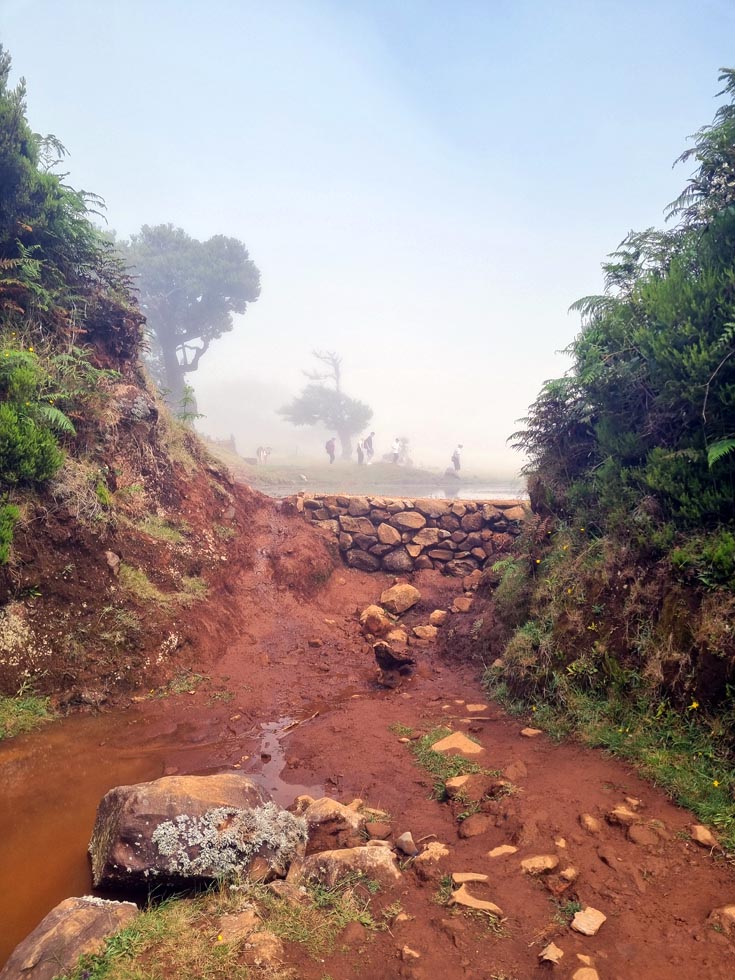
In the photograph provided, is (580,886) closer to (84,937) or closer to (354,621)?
(84,937)

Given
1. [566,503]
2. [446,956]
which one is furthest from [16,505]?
[566,503]

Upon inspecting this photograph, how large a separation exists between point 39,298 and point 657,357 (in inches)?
423

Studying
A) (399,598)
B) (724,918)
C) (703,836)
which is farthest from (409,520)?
(724,918)

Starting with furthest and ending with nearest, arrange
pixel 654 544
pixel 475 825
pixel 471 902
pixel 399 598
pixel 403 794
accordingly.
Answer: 1. pixel 399 598
2. pixel 654 544
3. pixel 403 794
4. pixel 475 825
5. pixel 471 902

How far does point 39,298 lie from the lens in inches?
372

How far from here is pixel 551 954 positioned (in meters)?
2.77

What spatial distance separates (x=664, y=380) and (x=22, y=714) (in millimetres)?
9345

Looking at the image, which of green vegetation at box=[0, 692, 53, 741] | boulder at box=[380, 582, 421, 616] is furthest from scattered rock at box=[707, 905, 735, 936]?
boulder at box=[380, 582, 421, 616]

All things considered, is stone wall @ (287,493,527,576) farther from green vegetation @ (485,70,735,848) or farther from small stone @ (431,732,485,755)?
small stone @ (431,732,485,755)

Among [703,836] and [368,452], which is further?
[368,452]

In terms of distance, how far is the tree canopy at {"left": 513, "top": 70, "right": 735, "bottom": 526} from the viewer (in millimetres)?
5738

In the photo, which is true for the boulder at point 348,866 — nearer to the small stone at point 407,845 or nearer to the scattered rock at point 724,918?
the small stone at point 407,845

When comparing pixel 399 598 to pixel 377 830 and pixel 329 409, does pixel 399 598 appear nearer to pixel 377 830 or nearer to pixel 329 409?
pixel 377 830

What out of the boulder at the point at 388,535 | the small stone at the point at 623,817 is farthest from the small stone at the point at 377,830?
the boulder at the point at 388,535
